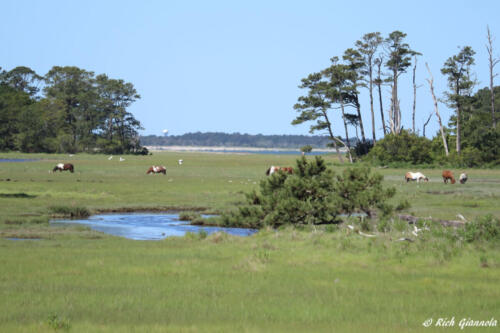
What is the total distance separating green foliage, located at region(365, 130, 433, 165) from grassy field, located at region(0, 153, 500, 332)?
53521 millimetres

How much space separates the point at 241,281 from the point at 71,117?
5003 inches

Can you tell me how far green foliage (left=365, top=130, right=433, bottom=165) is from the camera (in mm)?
72188

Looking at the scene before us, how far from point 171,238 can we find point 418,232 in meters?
7.63

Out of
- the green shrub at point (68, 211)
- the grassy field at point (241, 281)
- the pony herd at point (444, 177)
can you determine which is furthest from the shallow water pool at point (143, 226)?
the pony herd at point (444, 177)

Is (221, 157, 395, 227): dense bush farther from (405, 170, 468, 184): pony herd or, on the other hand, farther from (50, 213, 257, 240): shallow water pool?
(405, 170, 468, 184): pony herd

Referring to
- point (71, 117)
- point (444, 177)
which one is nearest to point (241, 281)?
point (444, 177)

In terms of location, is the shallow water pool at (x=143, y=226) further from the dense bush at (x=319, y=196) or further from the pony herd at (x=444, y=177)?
the pony herd at (x=444, y=177)

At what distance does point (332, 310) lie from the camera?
34.5ft

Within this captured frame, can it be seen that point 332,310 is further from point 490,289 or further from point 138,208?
point 138,208

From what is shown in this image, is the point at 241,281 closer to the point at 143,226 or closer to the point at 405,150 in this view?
the point at 143,226

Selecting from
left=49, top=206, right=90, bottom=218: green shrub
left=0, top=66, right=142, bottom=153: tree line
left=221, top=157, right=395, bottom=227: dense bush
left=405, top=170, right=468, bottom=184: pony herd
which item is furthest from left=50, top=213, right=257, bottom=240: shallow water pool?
left=0, top=66, right=142, bottom=153: tree line

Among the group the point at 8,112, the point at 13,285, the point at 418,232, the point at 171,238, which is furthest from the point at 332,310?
the point at 8,112

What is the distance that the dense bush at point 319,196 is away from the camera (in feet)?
73.9

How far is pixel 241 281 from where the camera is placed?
522 inches
